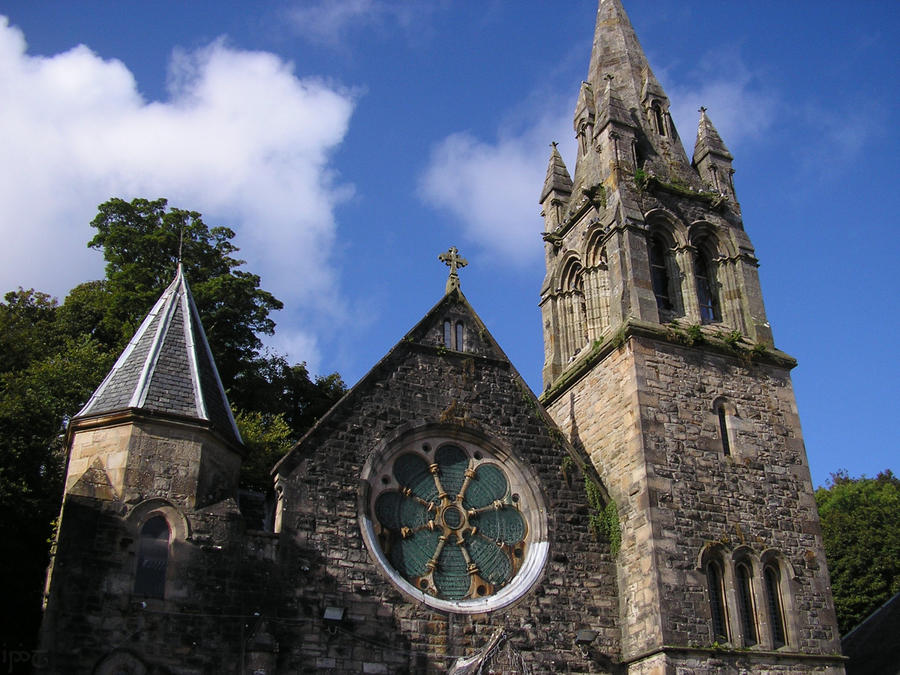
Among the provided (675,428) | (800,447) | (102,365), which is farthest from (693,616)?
(102,365)

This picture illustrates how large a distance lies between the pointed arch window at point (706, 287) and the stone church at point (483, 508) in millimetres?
55

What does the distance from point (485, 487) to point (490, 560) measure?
1.37 metres

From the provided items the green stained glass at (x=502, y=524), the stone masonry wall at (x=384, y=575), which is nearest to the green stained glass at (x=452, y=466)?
the stone masonry wall at (x=384, y=575)

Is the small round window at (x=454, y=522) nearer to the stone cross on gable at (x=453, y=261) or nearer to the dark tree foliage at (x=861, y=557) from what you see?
the stone cross on gable at (x=453, y=261)

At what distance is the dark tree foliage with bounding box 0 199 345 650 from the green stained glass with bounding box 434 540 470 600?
813 cm

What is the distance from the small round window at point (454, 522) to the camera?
15.6m

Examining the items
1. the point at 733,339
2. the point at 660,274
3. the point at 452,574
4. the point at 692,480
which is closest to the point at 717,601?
the point at 692,480

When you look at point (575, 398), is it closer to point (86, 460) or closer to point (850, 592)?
point (86, 460)

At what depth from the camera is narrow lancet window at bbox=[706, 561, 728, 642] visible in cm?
1587

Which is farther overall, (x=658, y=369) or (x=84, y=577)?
(x=658, y=369)

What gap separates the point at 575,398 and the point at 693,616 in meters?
5.68

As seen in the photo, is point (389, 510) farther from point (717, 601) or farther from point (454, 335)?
point (717, 601)

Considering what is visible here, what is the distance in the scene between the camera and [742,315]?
798 inches

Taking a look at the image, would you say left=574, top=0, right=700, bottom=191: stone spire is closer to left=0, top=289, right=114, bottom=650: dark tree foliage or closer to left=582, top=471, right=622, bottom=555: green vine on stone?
left=582, top=471, right=622, bottom=555: green vine on stone
